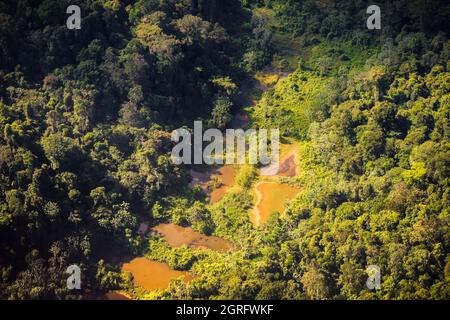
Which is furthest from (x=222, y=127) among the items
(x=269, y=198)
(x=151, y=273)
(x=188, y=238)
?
(x=151, y=273)

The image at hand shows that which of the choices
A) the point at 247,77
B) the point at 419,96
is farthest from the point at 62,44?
the point at 419,96

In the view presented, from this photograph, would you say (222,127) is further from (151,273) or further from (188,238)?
(151,273)

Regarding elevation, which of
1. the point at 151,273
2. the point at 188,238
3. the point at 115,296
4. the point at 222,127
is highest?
the point at 222,127

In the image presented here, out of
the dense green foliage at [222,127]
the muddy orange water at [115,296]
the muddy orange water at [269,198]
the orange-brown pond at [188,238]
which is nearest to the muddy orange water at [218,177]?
the dense green foliage at [222,127]

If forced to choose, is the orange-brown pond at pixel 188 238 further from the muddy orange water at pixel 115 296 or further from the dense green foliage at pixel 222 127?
the muddy orange water at pixel 115 296

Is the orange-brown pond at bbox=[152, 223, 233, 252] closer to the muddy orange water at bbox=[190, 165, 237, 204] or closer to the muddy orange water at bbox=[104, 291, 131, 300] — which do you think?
the muddy orange water at bbox=[190, 165, 237, 204]

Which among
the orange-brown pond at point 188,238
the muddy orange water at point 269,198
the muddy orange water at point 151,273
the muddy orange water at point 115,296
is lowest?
the muddy orange water at point 115,296

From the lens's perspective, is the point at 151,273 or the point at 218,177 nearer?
the point at 151,273
